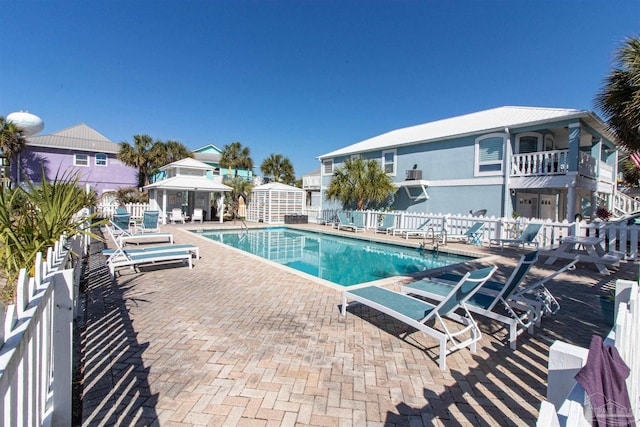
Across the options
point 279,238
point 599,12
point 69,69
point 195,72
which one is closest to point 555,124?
point 599,12

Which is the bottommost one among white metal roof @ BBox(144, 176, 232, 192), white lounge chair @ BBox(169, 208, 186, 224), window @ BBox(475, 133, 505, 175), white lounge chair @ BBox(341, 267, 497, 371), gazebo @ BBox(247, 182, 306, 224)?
white lounge chair @ BBox(341, 267, 497, 371)

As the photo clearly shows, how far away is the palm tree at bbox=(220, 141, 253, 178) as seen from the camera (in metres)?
35.3

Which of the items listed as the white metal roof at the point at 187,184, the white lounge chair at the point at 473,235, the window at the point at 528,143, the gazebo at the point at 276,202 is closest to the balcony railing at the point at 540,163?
the window at the point at 528,143

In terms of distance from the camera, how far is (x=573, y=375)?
1604 mm

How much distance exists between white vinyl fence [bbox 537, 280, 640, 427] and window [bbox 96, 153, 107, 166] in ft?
113

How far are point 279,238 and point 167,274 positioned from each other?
947 cm

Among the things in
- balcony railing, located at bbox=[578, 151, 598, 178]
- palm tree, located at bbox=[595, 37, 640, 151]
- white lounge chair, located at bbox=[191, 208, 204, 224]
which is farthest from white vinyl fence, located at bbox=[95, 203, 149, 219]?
balcony railing, located at bbox=[578, 151, 598, 178]

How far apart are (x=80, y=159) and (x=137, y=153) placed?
16.3ft

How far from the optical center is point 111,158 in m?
28.7

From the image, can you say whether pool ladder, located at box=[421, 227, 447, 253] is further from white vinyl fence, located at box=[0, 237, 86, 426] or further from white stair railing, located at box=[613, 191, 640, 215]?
white stair railing, located at box=[613, 191, 640, 215]

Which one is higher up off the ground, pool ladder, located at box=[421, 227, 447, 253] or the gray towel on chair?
the gray towel on chair

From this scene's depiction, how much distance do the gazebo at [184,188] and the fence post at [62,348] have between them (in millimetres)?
18219

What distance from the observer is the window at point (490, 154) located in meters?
14.9

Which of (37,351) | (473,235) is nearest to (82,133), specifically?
(473,235)
